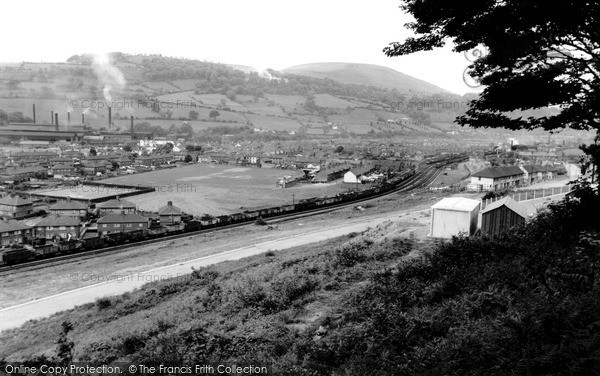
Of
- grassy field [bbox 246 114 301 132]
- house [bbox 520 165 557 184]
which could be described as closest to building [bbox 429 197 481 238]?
house [bbox 520 165 557 184]

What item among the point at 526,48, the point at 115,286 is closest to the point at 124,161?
the point at 115,286

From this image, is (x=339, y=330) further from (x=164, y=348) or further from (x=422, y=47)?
(x=422, y=47)

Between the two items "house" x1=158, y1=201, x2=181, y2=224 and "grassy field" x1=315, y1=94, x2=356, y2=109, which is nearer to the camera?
"house" x1=158, y1=201, x2=181, y2=224

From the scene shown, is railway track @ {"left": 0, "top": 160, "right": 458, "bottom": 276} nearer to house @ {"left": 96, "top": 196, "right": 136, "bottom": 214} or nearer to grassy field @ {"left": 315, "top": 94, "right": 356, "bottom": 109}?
house @ {"left": 96, "top": 196, "right": 136, "bottom": 214}

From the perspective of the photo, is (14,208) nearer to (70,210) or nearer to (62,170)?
(70,210)

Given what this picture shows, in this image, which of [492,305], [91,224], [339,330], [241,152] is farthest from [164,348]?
[241,152]

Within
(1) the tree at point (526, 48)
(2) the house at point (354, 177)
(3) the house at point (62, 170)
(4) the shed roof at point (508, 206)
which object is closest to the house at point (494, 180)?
(2) the house at point (354, 177)

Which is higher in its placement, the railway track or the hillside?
the hillside
